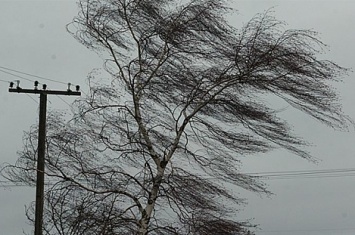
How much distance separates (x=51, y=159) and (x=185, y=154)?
3289 mm

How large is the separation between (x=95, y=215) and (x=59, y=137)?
2.22 meters

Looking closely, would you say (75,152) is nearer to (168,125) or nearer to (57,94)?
(168,125)

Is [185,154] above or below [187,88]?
below

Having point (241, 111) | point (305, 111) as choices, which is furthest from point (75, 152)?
point (305, 111)

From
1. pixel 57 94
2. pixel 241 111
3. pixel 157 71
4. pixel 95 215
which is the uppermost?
pixel 57 94

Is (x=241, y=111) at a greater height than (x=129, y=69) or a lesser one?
lesser

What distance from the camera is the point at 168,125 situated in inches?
779

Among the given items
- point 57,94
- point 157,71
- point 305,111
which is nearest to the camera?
point 305,111

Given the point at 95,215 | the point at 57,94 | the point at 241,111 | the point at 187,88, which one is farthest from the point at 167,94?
the point at 57,94

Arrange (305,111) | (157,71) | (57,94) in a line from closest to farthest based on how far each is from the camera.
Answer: (305,111)
(157,71)
(57,94)

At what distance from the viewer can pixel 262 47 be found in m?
19.0

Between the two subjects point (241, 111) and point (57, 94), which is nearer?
point (241, 111)

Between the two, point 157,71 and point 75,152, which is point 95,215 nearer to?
point 75,152

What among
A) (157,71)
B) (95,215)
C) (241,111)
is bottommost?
(95,215)
